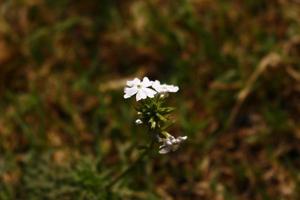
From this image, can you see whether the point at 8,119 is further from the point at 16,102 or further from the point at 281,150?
the point at 281,150

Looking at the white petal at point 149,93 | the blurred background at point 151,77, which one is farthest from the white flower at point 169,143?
the blurred background at point 151,77

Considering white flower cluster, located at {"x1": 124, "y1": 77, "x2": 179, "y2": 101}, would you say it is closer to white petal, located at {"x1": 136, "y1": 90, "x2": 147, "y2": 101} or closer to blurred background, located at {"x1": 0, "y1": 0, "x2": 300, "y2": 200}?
white petal, located at {"x1": 136, "y1": 90, "x2": 147, "y2": 101}

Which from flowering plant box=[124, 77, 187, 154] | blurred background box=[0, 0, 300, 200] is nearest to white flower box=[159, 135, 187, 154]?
flowering plant box=[124, 77, 187, 154]

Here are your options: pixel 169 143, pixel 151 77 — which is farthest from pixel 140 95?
pixel 151 77

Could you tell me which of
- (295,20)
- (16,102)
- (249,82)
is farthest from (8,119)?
(295,20)

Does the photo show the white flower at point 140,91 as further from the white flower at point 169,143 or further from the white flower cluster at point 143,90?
the white flower at point 169,143

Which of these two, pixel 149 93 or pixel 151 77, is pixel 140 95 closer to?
pixel 149 93

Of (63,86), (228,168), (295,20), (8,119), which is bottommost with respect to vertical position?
(228,168)

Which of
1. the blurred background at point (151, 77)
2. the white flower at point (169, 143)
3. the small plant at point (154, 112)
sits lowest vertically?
the white flower at point (169, 143)

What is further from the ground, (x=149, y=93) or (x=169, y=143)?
(x=149, y=93)
